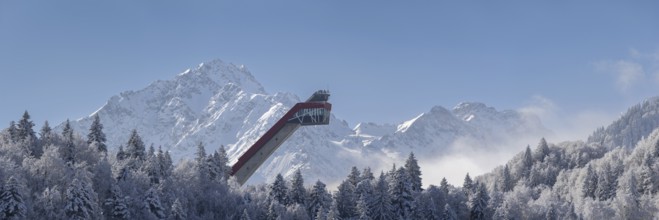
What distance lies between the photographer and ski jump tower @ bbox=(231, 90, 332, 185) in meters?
124

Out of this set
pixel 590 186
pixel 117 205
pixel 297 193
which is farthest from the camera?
pixel 590 186

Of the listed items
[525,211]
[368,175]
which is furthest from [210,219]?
[525,211]

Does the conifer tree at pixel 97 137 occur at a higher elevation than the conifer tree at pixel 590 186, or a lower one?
lower

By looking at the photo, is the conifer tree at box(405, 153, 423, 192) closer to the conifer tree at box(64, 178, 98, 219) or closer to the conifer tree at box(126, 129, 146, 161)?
the conifer tree at box(126, 129, 146, 161)

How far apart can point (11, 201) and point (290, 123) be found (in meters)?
44.4

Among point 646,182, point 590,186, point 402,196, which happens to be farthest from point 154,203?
point 646,182

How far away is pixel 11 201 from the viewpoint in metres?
88.4

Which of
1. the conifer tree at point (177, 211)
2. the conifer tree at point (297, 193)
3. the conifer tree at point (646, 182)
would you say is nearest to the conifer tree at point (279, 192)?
the conifer tree at point (297, 193)

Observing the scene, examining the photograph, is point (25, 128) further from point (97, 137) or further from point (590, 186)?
point (590, 186)

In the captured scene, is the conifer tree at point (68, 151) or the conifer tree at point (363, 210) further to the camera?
the conifer tree at point (68, 151)

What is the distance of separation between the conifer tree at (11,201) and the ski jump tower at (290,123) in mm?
39589

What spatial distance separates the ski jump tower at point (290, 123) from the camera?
124m

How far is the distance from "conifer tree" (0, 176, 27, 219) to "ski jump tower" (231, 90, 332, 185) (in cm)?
3959

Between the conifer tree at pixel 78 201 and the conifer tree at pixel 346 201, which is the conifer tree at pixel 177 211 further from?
the conifer tree at pixel 346 201
